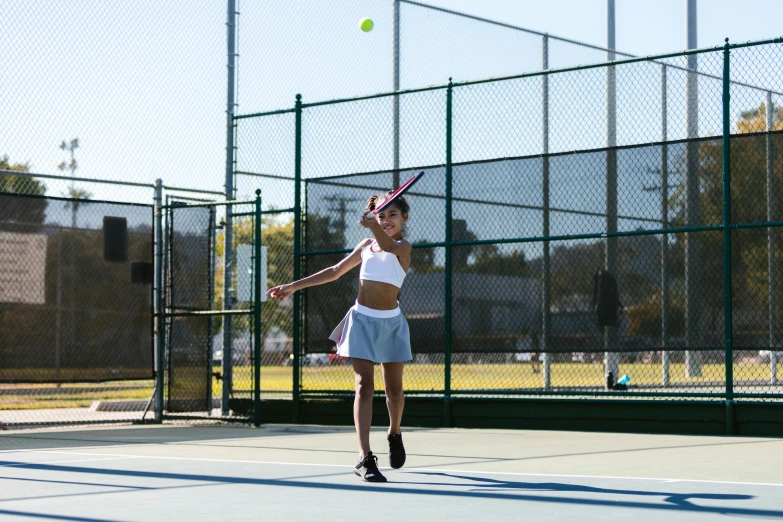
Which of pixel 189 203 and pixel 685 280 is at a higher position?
pixel 189 203

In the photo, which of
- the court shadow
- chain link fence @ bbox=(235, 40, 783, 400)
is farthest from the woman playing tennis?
chain link fence @ bbox=(235, 40, 783, 400)

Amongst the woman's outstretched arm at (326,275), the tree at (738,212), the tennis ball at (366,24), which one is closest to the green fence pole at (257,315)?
the tree at (738,212)

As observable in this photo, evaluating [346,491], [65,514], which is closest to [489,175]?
[346,491]

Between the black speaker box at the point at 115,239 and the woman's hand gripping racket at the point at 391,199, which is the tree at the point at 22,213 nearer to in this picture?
the black speaker box at the point at 115,239

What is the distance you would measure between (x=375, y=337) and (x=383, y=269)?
0.37m

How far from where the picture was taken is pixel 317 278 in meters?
6.58

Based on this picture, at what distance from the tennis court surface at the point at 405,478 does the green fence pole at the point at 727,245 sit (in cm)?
41

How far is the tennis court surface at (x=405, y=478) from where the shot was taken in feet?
15.7

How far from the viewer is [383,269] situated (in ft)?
20.8

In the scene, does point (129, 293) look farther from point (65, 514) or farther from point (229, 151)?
point (65, 514)

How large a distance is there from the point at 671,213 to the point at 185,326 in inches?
194

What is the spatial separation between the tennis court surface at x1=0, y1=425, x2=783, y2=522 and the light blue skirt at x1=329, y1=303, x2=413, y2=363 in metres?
0.65

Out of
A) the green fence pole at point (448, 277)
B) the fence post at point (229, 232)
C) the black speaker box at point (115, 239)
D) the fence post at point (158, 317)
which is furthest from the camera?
the fence post at point (229, 232)

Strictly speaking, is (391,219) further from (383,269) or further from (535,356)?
(535,356)
